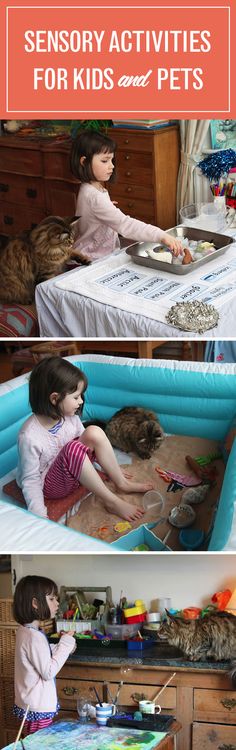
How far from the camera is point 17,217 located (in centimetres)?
418

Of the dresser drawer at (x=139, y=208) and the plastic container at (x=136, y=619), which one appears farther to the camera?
the dresser drawer at (x=139, y=208)

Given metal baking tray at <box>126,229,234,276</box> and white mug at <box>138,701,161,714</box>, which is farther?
white mug at <box>138,701,161,714</box>

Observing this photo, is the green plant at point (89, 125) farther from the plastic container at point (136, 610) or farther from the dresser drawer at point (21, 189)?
the plastic container at point (136, 610)

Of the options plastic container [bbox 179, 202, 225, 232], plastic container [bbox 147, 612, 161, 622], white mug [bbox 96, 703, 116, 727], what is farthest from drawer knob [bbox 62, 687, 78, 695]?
plastic container [bbox 179, 202, 225, 232]

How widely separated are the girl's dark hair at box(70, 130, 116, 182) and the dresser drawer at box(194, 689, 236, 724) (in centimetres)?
138

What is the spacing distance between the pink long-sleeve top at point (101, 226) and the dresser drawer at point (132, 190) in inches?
41.5

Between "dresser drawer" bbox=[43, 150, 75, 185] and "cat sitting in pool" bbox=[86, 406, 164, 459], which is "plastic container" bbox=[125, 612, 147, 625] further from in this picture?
"dresser drawer" bbox=[43, 150, 75, 185]

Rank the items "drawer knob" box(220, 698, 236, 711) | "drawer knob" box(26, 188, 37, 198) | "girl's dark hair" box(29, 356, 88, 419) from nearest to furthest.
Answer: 1. "girl's dark hair" box(29, 356, 88, 419)
2. "drawer knob" box(220, 698, 236, 711)
3. "drawer knob" box(26, 188, 37, 198)

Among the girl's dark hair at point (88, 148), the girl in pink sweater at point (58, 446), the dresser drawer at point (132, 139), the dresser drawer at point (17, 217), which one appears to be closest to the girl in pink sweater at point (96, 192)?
the girl's dark hair at point (88, 148)

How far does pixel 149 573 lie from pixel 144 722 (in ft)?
2.18

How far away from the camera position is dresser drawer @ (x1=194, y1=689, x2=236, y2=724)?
2316 mm

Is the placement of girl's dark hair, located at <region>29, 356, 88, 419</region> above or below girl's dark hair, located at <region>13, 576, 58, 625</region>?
above

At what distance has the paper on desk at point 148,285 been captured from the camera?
1.93 metres

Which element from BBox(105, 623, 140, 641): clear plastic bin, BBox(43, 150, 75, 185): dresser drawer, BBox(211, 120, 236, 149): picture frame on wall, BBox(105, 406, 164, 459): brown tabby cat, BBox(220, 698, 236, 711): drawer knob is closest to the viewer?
BBox(105, 406, 164, 459): brown tabby cat
